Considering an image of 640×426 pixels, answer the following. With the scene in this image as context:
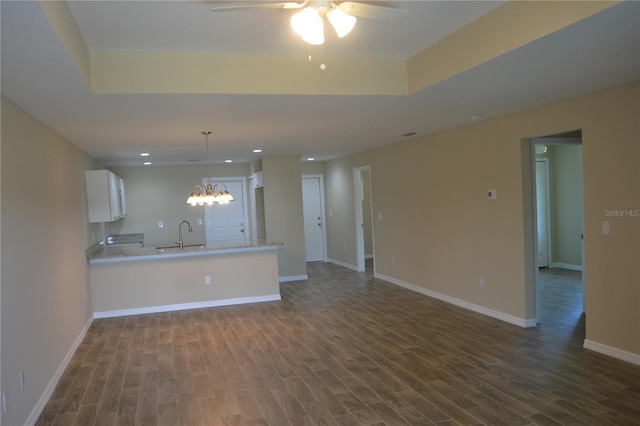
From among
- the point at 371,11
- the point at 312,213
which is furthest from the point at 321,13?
the point at 312,213

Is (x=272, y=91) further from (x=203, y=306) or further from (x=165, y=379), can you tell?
(x=203, y=306)

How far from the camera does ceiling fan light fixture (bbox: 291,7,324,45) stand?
2006 mm

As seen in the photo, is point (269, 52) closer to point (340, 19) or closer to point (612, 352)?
point (340, 19)

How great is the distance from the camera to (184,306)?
6301 millimetres

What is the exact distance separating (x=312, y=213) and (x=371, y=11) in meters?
8.17

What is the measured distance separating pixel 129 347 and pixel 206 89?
9.80 ft

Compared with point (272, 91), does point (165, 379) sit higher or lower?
lower

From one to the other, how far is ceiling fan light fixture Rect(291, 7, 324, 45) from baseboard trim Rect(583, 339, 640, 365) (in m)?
3.66

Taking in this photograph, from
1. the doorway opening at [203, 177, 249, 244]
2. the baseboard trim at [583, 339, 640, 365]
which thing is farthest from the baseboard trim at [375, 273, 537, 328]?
the doorway opening at [203, 177, 249, 244]

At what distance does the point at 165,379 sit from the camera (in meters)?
3.79

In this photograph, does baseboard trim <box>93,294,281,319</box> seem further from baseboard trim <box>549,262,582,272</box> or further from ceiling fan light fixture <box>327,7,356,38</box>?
baseboard trim <box>549,262,582,272</box>

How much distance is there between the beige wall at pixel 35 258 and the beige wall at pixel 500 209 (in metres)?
4.53

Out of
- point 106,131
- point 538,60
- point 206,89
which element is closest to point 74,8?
point 206,89

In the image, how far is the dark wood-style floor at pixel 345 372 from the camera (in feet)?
10.0
